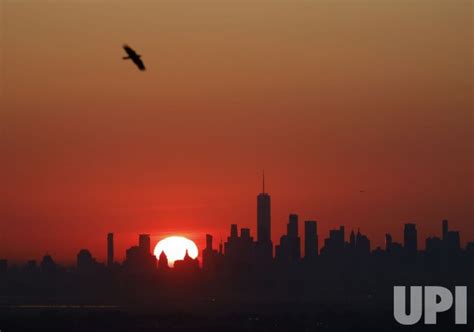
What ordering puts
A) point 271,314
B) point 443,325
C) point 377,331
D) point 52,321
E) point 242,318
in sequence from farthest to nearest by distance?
point 271,314, point 242,318, point 52,321, point 443,325, point 377,331

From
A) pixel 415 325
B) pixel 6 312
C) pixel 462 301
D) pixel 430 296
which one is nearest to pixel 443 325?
pixel 415 325

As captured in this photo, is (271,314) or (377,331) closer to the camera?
(377,331)

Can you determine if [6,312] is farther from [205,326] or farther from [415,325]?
[415,325]

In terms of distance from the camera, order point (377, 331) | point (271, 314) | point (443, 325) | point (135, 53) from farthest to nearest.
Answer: point (271, 314), point (443, 325), point (377, 331), point (135, 53)

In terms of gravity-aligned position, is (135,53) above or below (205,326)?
above

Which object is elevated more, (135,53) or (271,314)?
(135,53)

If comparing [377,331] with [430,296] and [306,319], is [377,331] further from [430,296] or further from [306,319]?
[430,296]

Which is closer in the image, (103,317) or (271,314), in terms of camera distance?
(103,317)

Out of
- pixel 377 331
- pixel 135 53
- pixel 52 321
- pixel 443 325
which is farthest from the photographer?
pixel 52 321

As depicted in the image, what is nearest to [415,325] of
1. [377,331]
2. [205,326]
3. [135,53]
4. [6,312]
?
[377,331]
